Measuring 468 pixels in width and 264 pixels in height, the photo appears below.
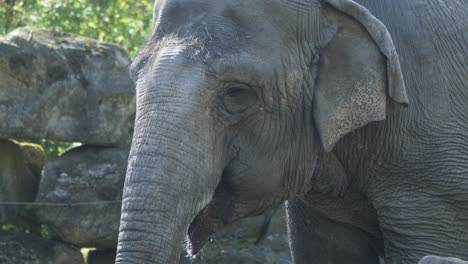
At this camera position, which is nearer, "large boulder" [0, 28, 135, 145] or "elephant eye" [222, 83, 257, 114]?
"elephant eye" [222, 83, 257, 114]

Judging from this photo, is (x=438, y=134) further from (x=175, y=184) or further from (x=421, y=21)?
(x=175, y=184)

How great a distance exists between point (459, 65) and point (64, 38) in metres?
4.72

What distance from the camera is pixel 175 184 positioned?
5.10m

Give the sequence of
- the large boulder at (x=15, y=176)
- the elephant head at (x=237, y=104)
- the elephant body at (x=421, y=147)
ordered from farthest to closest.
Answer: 1. the large boulder at (x=15, y=176)
2. the elephant body at (x=421, y=147)
3. the elephant head at (x=237, y=104)

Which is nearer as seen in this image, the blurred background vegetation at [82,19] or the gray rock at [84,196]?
the gray rock at [84,196]

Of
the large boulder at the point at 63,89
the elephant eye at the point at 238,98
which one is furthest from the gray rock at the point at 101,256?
the elephant eye at the point at 238,98

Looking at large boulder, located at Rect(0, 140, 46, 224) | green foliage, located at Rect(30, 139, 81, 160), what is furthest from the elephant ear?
green foliage, located at Rect(30, 139, 81, 160)

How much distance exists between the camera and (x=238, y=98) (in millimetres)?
5547

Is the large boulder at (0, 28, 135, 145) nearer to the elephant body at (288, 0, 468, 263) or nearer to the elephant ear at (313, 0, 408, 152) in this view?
the elephant body at (288, 0, 468, 263)

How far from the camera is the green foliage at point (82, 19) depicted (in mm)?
11906

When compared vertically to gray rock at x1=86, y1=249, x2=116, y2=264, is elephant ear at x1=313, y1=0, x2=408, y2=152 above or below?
above

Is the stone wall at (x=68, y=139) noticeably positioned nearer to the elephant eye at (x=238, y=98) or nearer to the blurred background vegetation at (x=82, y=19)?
the blurred background vegetation at (x=82, y=19)

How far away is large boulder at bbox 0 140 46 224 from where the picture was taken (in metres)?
9.73

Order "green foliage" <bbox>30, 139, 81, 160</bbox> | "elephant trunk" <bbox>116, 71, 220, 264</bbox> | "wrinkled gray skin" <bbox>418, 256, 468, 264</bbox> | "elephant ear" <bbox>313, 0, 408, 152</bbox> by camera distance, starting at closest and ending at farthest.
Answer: "wrinkled gray skin" <bbox>418, 256, 468, 264</bbox> < "elephant trunk" <bbox>116, 71, 220, 264</bbox> < "elephant ear" <bbox>313, 0, 408, 152</bbox> < "green foliage" <bbox>30, 139, 81, 160</bbox>
